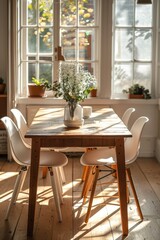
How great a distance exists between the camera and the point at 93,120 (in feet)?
15.3

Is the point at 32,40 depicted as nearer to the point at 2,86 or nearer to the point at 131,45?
the point at 2,86

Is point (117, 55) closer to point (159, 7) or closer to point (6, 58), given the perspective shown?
point (159, 7)

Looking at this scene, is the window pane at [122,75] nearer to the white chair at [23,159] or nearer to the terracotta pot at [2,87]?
the terracotta pot at [2,87]

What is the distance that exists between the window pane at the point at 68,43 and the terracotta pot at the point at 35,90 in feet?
1.97

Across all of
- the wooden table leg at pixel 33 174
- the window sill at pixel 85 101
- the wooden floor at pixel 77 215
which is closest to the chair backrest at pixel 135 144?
the wooden floor at pixel 77 215

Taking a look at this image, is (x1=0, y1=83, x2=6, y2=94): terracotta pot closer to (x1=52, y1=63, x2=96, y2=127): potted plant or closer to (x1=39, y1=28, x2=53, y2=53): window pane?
(x1=39, y1=28, x2=53, y2=53): window pane

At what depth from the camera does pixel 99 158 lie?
4227 millimetres

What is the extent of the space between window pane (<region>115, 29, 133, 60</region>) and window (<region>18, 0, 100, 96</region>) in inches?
12.1

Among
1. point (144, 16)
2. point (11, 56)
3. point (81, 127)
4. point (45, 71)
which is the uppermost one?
point (144, 16)

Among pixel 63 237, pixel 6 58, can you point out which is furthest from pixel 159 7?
pixel 63 237

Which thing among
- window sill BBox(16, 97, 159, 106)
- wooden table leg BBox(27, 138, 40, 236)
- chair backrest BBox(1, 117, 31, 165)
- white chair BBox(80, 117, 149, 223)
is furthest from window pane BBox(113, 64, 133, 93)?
wooden table leg BBox(27, 138, 40, 236)

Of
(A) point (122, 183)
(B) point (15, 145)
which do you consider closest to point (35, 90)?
(B) point (15, 145)

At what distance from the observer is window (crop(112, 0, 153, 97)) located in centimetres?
662

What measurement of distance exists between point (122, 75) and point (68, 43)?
903 millimetres
